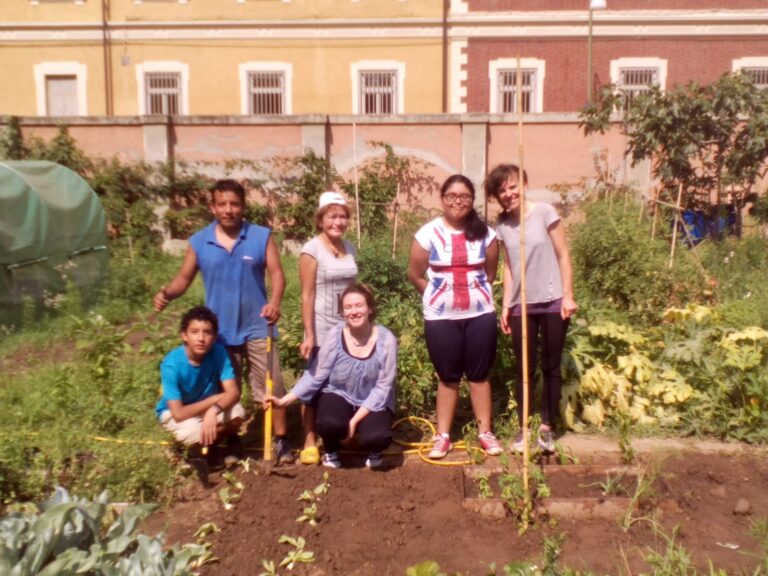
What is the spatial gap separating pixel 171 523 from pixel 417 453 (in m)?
1.54

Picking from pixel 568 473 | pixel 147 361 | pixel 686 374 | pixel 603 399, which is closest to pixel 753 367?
pixel 686 374

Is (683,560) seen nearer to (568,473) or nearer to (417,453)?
(568,473)

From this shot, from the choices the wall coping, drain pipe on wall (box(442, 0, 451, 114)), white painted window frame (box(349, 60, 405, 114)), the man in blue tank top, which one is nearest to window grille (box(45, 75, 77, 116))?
white painted window frame (box(349, 60, 405, 114))

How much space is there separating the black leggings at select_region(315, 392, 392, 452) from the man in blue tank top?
0.87 feet

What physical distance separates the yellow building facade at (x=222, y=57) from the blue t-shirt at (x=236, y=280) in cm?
1656

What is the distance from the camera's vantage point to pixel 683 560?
3223 millimetres

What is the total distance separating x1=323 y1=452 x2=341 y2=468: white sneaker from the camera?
4.62 meters

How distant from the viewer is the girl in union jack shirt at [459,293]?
182 inches

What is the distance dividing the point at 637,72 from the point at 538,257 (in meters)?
18.1

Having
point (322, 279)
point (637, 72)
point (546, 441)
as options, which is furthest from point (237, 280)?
point (637, 72)

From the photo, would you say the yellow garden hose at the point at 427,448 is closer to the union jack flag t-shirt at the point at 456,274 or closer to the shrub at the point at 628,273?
the union jack flag t-shirt at the point at 456,274

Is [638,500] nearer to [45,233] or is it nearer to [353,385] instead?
[353,385]

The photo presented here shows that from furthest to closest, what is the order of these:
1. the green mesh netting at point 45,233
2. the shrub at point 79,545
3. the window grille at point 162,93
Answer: the window grille at point 162,93
the green mesh netting at point 45,233
the shrub at point 79,545

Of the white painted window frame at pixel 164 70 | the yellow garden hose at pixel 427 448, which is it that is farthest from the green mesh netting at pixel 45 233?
the white painted window frame at pixel 164 70
